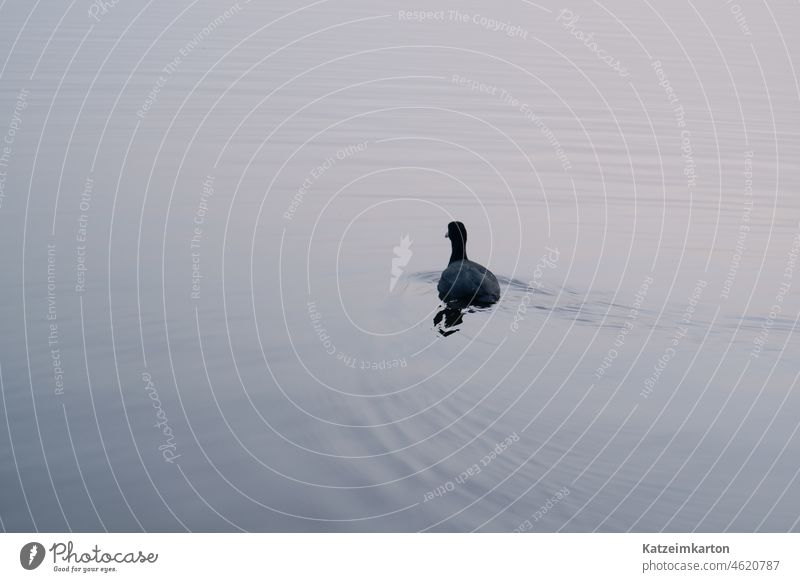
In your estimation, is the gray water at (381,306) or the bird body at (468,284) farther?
the bird body at (468,284)

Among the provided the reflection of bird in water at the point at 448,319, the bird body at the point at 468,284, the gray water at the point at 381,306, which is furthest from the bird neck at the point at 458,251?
the reflection of bird in water at the point at 448,319

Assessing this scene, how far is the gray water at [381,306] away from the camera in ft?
39.0

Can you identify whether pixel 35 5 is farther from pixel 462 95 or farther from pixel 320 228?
pixel 320 228

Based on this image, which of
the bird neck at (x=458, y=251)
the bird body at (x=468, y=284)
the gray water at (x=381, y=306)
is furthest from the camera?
the bird neck at (x=458, y=251)

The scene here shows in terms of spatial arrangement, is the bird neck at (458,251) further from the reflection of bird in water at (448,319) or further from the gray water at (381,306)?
the reflection of bird in water at (448,319)

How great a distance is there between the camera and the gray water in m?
11.9

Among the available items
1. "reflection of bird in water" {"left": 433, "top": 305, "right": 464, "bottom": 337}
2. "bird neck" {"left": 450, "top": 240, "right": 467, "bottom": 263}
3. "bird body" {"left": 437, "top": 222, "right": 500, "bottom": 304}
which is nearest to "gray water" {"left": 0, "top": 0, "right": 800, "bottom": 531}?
"reflection of bird in water" {"left": 433, "top": 305, "right": 464, "bottom": 337}

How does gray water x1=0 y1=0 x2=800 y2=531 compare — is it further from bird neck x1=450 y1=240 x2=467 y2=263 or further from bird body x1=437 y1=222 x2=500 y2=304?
bird neck x1=450 y1=240 x2=467 y2=263

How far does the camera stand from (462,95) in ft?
126

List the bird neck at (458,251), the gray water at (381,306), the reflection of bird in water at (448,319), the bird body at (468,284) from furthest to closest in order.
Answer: the bird neck at (458,251) < the bird body at (468,284) < the reflection of bird in water at (448,319) < the gray water at (381,306)

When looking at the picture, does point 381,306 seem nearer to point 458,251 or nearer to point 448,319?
point 448,319

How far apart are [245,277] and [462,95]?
2136 centimetres

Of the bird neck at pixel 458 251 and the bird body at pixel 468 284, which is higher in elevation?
the bird neck at pixel 458 251

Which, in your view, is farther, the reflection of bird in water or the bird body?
the bird body
